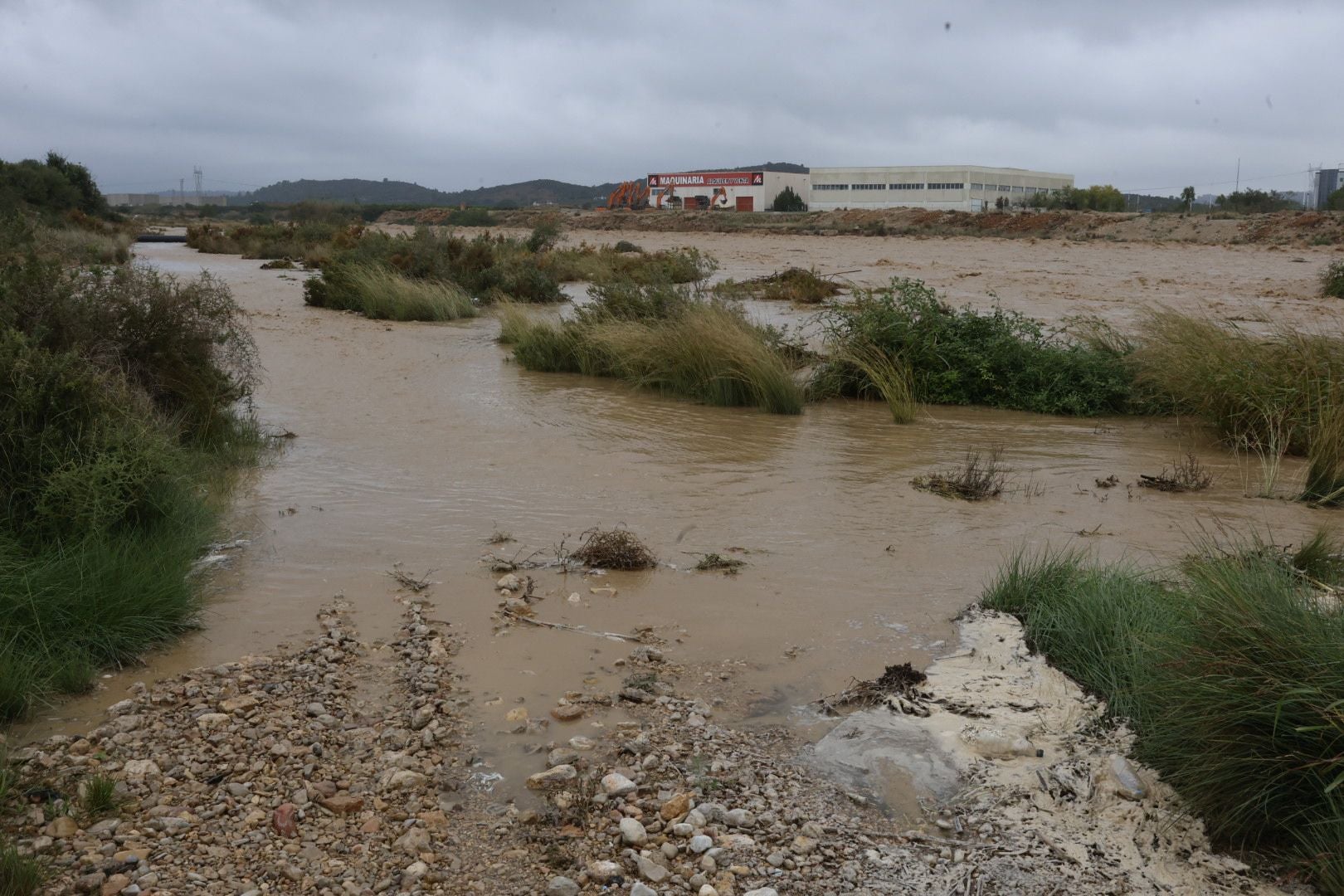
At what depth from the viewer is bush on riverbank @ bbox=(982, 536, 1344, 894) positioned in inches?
133

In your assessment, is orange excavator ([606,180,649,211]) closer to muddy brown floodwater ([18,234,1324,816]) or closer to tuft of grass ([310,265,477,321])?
tuft of grass ([310,265,477,321])

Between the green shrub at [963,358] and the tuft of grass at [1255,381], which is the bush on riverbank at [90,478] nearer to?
the green shrub at [963,358]

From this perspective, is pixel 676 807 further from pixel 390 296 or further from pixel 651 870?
pixel 390 296

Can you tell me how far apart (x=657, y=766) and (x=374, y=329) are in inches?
658

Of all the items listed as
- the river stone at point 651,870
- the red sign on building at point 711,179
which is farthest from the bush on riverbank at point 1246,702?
the red sign on building at point 711,179

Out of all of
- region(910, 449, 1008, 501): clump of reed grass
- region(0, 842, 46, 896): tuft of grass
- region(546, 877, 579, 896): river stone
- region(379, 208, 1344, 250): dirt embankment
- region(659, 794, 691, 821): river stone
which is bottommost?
region(546, 877, 579, 896): river stone

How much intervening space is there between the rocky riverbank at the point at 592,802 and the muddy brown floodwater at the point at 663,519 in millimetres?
298

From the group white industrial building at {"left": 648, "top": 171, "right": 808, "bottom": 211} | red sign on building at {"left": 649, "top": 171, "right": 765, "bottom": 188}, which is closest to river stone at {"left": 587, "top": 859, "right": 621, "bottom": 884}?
white industrial building at {"left": 648, "top": 171, "right": 808, "bottom": 211}

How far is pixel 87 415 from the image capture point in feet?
21.2

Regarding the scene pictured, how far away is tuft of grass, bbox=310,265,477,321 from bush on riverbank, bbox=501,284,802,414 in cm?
477

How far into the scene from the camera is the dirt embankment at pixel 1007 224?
143ft

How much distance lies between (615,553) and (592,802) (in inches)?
114

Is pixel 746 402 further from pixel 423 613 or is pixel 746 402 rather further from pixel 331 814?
pixel 331 814

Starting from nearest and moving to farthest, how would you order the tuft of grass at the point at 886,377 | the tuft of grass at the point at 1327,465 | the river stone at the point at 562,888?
the river stone at the point at 562,888 < the tuft of grass at the point at 1327,465 < the tuft of grass at the point at 886,377
